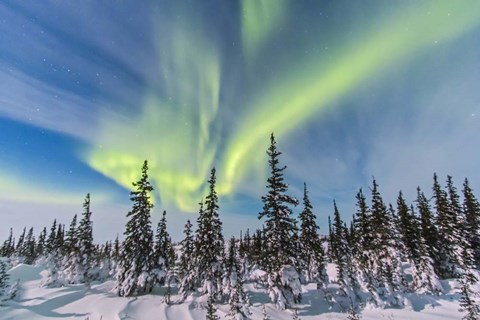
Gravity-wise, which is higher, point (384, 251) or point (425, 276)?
point (384, 251)

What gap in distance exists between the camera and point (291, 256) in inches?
1031

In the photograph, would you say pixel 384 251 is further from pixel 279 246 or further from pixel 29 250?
pixel 29 250

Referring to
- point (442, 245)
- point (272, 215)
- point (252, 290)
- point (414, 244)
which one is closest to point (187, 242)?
point (252, 290)

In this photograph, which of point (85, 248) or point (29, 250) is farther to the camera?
point (29, 250)

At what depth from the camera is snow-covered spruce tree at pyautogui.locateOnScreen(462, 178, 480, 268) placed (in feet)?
142

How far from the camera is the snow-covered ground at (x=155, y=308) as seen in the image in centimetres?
1927

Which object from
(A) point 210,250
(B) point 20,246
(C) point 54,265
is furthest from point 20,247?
(A) point 210,250

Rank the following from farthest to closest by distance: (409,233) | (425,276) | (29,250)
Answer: (29,250) → (409,233) → (425,276)

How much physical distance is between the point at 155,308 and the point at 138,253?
26.5 ft

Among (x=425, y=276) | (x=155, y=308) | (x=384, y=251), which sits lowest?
(x=155, y=308)

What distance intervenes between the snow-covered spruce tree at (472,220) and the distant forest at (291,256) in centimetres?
15

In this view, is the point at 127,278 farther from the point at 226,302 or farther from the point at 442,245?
the point at 442,245

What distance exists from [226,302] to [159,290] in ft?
27.7

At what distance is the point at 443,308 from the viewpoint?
26.6 meters
